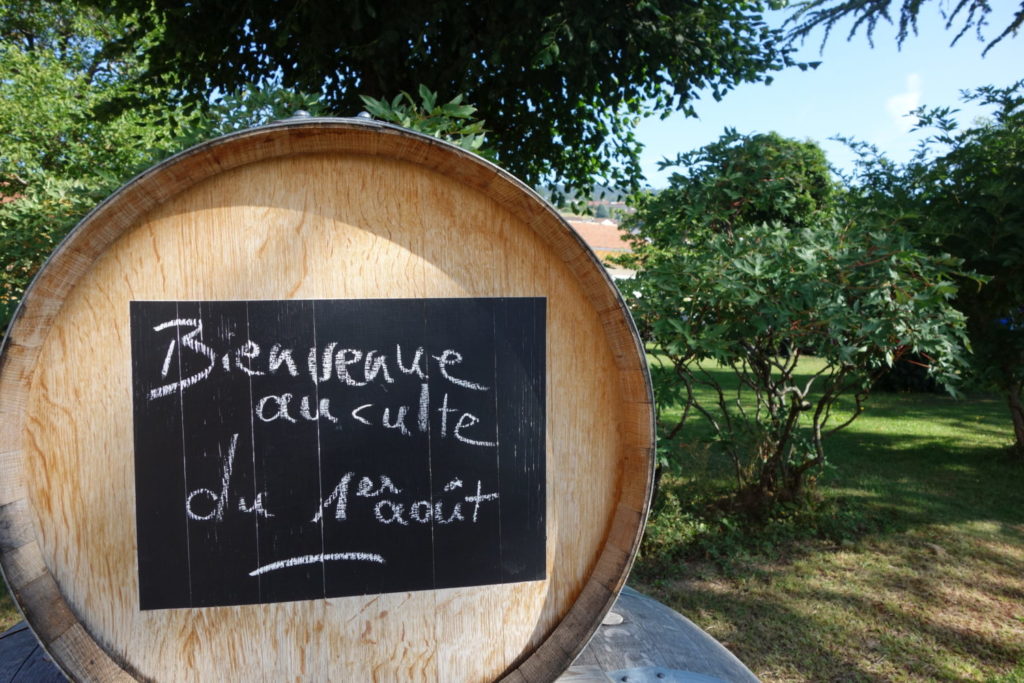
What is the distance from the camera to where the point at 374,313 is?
4.25ft

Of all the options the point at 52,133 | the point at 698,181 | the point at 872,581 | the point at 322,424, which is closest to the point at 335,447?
the point at 322,424

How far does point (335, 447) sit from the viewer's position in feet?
4.25

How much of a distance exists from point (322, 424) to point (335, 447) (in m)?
0.05

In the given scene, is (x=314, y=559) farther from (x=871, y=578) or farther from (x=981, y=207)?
(x=981, y=207)

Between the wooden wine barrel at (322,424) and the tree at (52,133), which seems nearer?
the wooden wine barrel at (322,424)

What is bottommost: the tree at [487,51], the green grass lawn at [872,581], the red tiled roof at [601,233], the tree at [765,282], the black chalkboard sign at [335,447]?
the green grass lawn at [872,581]

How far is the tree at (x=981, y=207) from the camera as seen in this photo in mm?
4812

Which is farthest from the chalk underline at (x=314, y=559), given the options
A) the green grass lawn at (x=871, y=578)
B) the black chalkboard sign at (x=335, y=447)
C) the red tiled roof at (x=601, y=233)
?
the red tiled roof at (x=601, y=233)

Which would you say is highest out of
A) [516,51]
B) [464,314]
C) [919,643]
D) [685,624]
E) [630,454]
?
[516,51]

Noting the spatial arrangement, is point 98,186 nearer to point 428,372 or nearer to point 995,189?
point 428,372

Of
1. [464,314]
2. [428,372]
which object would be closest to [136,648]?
[428,372]

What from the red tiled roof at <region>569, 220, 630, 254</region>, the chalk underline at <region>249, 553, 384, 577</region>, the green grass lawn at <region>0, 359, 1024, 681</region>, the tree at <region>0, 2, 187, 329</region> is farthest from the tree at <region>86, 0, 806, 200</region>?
the red tiled roof at <region>569, 220, 630, 254</region>

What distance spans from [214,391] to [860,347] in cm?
367

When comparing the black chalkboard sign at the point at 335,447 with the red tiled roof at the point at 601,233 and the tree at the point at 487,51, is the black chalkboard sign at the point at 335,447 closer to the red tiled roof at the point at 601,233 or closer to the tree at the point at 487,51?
the tree at the point at 487,51
